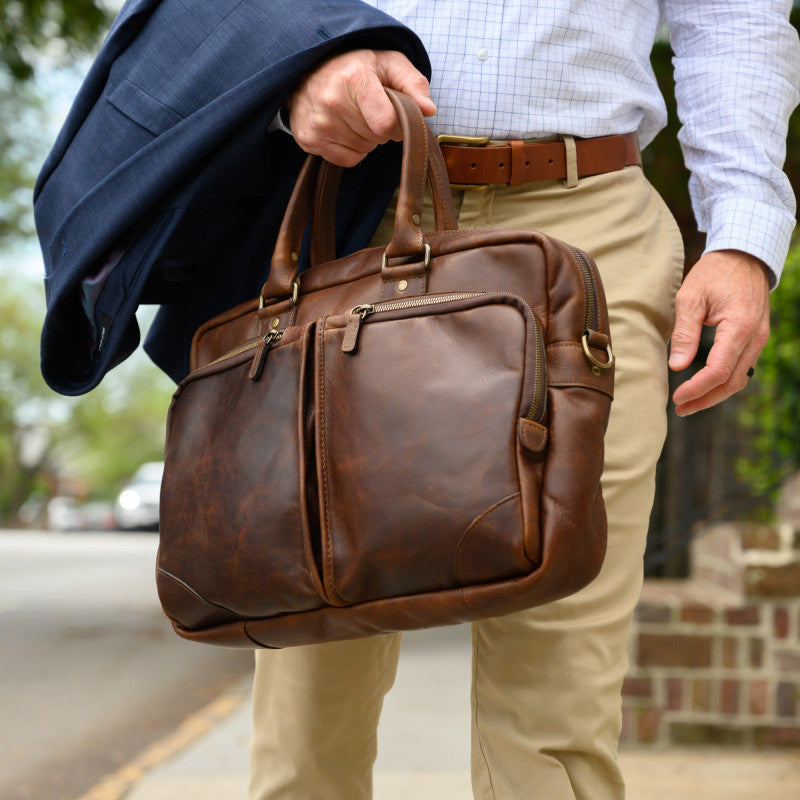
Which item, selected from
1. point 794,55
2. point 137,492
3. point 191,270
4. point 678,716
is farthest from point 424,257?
point 137,492

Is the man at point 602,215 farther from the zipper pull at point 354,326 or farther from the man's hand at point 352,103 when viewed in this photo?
the zipper pull at point 354,326

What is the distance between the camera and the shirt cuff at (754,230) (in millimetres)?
1462

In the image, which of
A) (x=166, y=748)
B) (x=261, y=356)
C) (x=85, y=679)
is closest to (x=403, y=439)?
(x=261, y=356)

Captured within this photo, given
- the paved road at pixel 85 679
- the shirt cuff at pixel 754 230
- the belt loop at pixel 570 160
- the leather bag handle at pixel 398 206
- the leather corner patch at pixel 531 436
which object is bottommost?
the paved road at pixel 85 679

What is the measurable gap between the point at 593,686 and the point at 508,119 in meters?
0.80

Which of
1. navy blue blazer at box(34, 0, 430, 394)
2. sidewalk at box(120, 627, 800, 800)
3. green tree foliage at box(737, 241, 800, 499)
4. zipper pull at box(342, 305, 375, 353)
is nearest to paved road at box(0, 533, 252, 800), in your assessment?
sidewalk at box(120, 627, 800, 800)

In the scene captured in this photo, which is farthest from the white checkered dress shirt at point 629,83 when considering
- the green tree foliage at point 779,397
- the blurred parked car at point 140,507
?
the blurred parked car at point 140,507

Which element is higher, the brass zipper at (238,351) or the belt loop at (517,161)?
the belt loop at (517,161)

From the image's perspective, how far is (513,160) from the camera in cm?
145

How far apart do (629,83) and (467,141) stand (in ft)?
0.93

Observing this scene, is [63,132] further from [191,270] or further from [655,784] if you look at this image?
[655,784]

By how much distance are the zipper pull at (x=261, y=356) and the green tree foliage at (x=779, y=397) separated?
3.02 m

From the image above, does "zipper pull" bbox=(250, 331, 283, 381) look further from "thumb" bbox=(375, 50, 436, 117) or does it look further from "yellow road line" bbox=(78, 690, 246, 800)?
"yellow road line" bbox=(78, 690, 246, 800)

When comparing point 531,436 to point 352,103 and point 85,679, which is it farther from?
point 85,679
